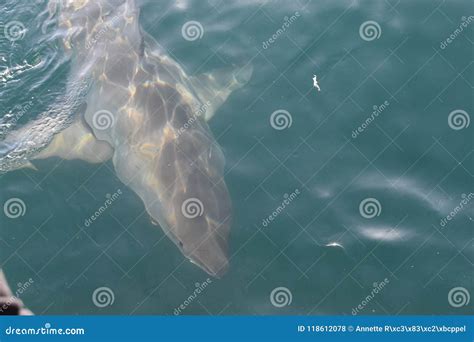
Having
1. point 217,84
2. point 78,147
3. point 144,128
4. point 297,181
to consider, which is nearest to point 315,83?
point 217,84

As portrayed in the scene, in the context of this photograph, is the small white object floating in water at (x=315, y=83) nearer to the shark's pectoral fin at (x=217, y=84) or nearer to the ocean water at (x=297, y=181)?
the ocean water at (x=297, y=181)

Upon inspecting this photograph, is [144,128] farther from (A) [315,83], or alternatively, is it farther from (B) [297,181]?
(A) [315,83]

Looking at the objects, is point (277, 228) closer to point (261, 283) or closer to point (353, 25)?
point (261, 283)

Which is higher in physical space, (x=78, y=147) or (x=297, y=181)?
(x=297, y=181)

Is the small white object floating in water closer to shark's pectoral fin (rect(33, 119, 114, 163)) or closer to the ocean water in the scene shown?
the ocean water

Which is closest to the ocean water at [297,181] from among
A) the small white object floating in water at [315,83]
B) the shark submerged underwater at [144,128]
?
the small white object floating in water at [315,83]

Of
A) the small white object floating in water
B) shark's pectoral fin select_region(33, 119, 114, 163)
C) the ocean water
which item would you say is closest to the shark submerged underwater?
shark's pectoral fin select_region(33, 119, 114, 163)
